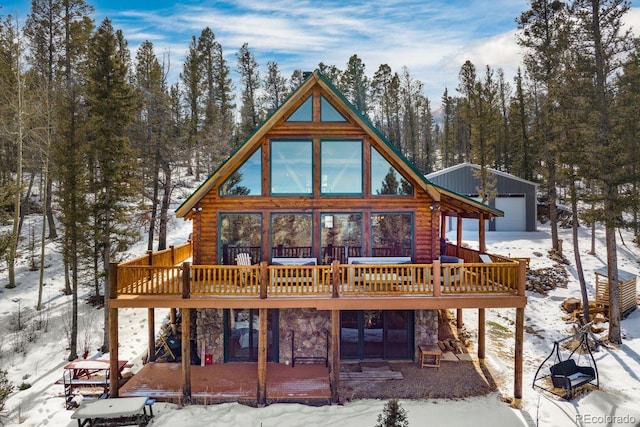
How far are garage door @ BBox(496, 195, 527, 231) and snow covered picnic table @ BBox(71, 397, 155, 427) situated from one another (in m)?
27.8

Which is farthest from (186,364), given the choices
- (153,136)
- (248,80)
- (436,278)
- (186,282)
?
(248,80)

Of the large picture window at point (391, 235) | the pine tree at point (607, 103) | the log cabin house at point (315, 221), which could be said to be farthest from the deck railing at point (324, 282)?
the pine tree at point (607, 103)

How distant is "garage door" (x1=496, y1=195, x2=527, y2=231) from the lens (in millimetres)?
29547

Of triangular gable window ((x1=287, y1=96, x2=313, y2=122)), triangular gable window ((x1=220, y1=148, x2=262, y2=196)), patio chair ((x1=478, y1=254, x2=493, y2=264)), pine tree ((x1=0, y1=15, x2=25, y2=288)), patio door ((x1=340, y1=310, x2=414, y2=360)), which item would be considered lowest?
patio door ((x1=340, y1=310, x2=414, y2=360))

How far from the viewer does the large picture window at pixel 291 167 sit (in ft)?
39.8

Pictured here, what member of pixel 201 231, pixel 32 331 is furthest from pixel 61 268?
pixel 201 231

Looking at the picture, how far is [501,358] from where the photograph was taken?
13.1m

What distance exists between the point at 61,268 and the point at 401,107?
124ft

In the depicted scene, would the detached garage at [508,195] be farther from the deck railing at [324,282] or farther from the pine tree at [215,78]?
the pine tree at [215,78]

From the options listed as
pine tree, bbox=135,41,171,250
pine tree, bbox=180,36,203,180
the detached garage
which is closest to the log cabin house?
pine tree, bbox=135,41,171,250

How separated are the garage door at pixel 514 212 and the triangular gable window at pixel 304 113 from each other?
2266 centimetres

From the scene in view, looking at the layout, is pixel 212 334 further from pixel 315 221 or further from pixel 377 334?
pixel 377 334

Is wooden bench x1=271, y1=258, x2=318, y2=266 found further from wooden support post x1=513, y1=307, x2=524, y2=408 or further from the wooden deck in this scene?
wooden support post x1=513, y1=307, x2=524, y2=408

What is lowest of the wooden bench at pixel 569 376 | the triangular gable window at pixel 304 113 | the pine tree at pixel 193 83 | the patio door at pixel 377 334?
the wooden bench at pixel 569 376
